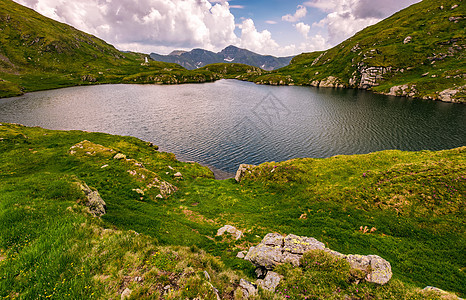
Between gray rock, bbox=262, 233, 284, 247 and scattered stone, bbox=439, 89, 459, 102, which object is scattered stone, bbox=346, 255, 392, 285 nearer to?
gray rock, bbox=262, 233, 284, 247

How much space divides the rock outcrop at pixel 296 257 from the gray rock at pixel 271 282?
4.07 feet

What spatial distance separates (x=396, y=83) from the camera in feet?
539

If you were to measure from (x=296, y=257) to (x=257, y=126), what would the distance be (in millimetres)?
71789

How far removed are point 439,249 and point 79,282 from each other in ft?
100

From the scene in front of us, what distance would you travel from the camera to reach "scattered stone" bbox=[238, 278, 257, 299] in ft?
37.2

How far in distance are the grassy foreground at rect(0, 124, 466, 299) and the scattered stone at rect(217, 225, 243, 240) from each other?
0.91 metres

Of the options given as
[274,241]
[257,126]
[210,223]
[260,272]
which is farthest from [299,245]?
[257,126]

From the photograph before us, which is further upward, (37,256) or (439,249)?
(37,256)

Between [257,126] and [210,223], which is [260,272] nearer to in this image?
[210,223]

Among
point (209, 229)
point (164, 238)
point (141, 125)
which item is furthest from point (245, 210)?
point (141, 125)

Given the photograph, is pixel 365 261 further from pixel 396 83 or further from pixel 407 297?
pixel 396 83

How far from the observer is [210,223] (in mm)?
25547

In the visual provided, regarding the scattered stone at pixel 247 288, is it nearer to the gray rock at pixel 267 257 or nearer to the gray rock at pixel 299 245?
the gray rock at pixel 267 257

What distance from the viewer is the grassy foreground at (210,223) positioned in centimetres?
1036
